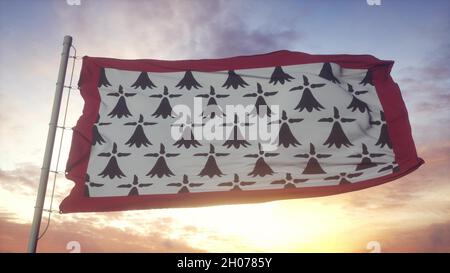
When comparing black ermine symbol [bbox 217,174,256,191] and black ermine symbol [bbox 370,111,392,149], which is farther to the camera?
black ermine symbol [bbox 370,111,392,149]

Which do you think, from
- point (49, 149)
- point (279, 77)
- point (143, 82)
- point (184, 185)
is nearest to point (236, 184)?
point (184, 185)

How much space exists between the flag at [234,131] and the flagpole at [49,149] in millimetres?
710

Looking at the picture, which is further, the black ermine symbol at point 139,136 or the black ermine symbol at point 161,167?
the black ermine symbol at point 139,136

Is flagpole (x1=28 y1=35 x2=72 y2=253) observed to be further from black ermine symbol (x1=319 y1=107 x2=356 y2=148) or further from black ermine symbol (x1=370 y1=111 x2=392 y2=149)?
black ermine symbol (x1=370 y1=111 x2=392 y2=149)

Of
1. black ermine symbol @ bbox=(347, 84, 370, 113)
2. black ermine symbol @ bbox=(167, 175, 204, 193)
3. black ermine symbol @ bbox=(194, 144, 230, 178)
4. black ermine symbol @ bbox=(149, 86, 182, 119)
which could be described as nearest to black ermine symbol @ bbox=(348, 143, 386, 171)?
black ermine symbol @ bbox=(347, 84, 370, 113)

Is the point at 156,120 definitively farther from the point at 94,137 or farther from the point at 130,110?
the point at 94,137

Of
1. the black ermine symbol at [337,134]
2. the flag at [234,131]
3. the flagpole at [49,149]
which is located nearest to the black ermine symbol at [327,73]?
the flag at [234,131]

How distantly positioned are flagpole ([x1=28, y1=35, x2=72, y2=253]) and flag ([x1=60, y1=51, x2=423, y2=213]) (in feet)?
2.33

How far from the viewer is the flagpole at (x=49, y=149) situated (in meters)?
6.03

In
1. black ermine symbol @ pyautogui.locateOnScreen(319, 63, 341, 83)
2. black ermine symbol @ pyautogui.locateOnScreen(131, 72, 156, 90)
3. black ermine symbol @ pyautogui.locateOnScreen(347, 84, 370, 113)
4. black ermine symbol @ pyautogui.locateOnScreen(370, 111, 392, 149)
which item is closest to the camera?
black ermine symbol @ pyautogui.locateOnScreen(370, 111, 392, 149)

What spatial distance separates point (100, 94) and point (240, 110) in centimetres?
282

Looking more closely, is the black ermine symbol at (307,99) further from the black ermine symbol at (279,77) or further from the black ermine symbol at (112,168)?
the black ermine symbol at (112,168)

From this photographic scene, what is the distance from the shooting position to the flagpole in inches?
237
